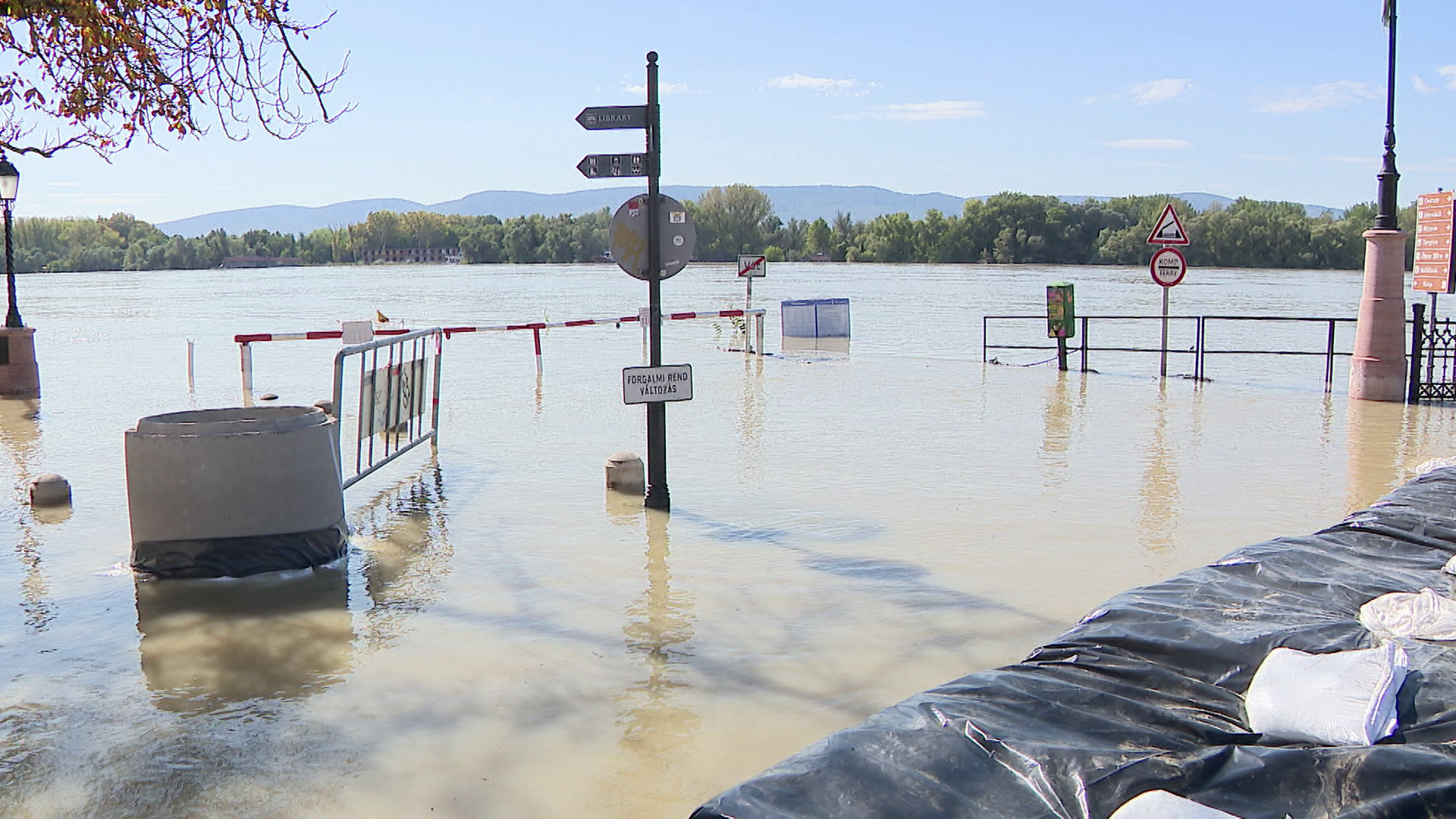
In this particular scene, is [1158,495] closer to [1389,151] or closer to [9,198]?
[1389,151]

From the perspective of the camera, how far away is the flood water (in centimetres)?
456

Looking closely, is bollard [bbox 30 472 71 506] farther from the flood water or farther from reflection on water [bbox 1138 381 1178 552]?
reflection on water [bbox 1138 381 1178 552]

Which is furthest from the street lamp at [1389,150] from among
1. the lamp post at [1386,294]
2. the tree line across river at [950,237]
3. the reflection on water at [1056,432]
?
the tree line across river at [950,237]

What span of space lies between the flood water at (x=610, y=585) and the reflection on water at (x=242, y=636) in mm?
26

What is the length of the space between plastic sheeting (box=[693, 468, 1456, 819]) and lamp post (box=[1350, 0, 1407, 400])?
42.3 ft

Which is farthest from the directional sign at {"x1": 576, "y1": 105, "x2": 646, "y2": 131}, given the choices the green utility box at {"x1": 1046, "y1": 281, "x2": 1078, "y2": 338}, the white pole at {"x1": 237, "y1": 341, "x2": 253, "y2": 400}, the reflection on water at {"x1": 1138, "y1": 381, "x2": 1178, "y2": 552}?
the green utility box at {"x1": 1046, "y1": 281, "x2": 1078, "y2": 338}

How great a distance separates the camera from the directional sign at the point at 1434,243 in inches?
615

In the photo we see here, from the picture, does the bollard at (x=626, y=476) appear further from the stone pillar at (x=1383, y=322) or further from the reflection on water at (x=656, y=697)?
the stone pillar at (x=1383, y=322)

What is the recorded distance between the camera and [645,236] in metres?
8.52

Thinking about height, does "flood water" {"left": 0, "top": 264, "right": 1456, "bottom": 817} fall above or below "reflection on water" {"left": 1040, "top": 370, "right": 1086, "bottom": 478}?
below

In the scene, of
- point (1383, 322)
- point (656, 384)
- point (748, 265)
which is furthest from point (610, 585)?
point (748, 265)

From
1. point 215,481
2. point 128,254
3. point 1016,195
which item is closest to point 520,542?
point 215,481

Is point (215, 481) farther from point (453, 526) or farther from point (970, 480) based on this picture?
point (970, 480)

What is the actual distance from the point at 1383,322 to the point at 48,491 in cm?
1496
